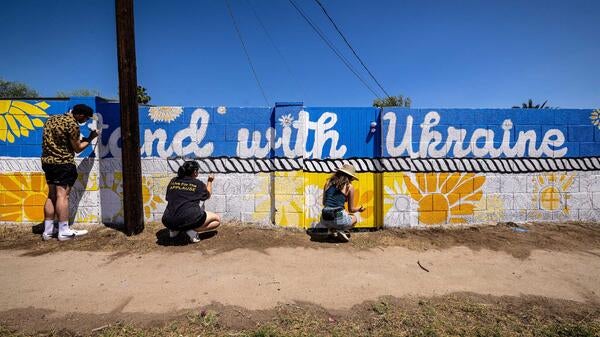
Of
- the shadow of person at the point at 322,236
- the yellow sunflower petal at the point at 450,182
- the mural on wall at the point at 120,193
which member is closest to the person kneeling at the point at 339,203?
the shadow of person at the point at 322,236

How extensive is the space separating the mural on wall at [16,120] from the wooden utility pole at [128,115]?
6.33 ft

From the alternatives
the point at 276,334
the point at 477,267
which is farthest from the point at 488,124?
the point at 276,334

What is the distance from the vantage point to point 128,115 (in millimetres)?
4305

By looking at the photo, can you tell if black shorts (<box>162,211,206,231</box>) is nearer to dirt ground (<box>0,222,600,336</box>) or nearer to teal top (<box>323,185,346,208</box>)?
dirt ground (<box>0,222,600,336</box>)

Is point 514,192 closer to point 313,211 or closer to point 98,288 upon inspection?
point 313,211

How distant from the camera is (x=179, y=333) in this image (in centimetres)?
217

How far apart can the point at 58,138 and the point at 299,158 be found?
377 cm

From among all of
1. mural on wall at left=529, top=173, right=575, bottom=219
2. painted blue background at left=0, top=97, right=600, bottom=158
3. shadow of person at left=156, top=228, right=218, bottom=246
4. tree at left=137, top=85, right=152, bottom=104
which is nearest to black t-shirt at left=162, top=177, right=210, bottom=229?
shadow of person at left=156, top=228, right=218, bottom=246

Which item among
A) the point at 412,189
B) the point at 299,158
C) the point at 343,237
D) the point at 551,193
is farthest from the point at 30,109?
A: the point at 551,193

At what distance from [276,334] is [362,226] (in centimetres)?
314

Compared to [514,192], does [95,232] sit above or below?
below

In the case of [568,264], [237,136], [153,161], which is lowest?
[568,264]

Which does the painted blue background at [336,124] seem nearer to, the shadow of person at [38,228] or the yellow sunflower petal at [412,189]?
the yellow sunflower petal at [412,189]

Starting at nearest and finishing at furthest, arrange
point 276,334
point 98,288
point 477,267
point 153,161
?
Result: point 276,334 < point 98,288 < point 477,267 < point 153,161
